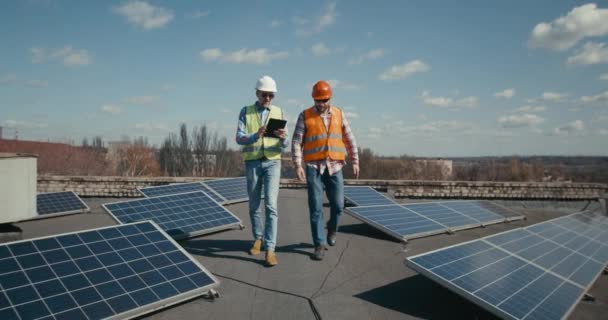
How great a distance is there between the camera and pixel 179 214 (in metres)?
5.46

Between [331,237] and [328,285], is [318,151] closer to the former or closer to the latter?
[331,237]

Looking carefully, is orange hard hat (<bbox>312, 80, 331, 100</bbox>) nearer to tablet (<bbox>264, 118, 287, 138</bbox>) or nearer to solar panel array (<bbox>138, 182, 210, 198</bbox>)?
tablet (<bbox>264, 118, 287, 138</bbox>)

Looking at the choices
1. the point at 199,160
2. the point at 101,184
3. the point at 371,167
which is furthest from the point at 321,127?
the point at 199,160

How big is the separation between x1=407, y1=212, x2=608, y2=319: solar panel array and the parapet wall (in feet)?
32.5

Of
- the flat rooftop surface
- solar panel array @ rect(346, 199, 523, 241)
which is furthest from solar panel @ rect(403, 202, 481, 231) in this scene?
the flat rooftop surface

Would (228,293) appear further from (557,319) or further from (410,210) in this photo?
(410,210)

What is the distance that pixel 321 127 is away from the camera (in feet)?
13.6

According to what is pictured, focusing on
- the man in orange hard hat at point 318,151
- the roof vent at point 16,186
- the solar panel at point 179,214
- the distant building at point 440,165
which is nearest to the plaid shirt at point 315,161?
the man in orange hard hat at point 318,151

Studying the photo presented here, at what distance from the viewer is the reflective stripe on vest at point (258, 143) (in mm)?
4004

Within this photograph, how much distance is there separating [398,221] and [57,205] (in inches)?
309

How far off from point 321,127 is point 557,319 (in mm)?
2832

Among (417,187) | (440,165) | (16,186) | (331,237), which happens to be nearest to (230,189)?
(16,186)

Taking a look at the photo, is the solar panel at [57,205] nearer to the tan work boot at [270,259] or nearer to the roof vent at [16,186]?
the roof vent at [16,186]

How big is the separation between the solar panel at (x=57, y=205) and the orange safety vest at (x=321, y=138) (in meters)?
6.88
